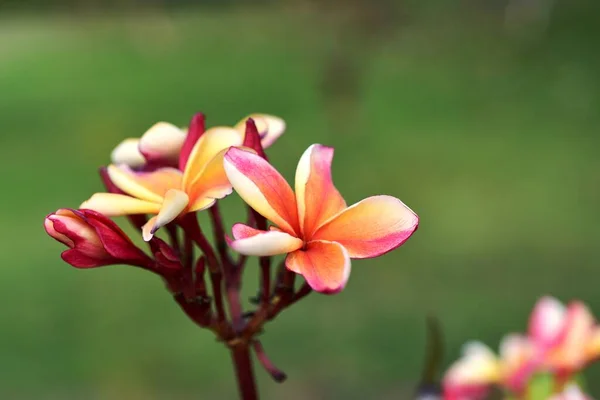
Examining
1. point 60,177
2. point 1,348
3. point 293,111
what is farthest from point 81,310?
point 293,111

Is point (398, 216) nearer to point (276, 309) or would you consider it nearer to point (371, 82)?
point (276, 309)

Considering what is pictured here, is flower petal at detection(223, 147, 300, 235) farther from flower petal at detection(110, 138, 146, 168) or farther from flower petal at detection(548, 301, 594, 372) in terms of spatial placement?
flower petal at detection(548, 301, 594, 372)

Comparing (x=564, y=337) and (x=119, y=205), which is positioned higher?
(x=119, y=205)

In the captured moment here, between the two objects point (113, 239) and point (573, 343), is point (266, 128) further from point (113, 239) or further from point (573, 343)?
point (573, 343)

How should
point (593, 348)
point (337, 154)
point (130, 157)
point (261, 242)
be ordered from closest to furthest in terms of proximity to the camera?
point (261, 242) → point (130, 157) → point (593, 348) → point (337, 154)

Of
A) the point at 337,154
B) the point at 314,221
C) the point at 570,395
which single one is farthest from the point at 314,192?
the point at 337,154

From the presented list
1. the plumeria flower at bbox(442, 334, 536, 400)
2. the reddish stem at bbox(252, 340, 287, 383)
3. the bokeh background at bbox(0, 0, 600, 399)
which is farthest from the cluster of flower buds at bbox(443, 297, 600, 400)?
the bokeh background at bbox(0, 0, 600, 399)

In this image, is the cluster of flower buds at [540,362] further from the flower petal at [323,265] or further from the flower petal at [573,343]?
the flower petal at [323,265]

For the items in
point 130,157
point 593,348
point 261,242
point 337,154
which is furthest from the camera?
point 337,154
